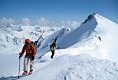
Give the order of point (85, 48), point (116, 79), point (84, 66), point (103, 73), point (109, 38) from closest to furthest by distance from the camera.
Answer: point (116, 79) → point (103, 73) → point (84, 66) → point (85, 48) → point (109, 38)

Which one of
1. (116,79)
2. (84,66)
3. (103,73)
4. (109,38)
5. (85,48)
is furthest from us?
(109,38)

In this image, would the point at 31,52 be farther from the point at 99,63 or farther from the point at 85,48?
the point at 85,48

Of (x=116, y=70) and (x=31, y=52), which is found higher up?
(x=31, y=52)

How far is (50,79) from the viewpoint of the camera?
13898mm

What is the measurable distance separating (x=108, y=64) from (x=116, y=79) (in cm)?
286

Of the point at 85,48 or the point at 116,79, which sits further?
the point at 85,48

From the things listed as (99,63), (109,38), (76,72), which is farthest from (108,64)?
(109,38)

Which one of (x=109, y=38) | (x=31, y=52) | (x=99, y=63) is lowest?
(x=99, y=63)

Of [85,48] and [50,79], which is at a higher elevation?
[85,48]

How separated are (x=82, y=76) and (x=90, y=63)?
2.57m

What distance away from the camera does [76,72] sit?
46.2 ft

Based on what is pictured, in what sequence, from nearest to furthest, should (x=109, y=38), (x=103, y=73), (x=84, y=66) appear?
(x=103, y=73) < (x=84, y=66) < (x=109, y=38)

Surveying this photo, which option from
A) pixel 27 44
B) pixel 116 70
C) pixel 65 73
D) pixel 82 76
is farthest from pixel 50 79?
pixel 116 70

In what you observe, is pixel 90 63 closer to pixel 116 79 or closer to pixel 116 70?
pixel 116 70
